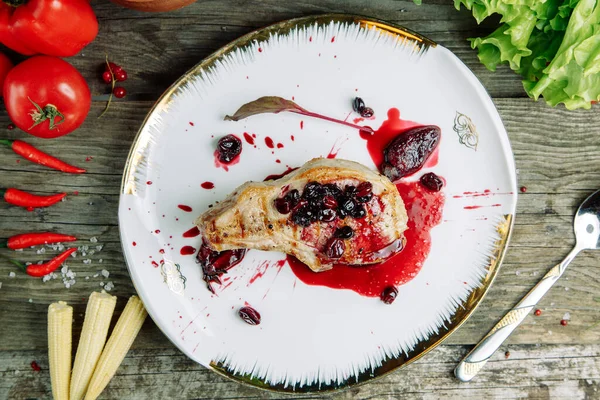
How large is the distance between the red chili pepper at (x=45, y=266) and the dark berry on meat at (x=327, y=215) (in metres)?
1.93

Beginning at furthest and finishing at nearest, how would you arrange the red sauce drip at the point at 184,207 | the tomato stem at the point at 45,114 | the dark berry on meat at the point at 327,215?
the red sauce drip at the point at 184,207
the tomato stem at the point at 45,114
the dark berry on meat at the point at 327,215

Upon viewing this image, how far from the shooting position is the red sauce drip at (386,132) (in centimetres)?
378

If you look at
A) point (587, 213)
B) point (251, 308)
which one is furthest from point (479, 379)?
point (251, 308)

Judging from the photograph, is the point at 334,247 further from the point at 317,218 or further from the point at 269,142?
the point at 269,142

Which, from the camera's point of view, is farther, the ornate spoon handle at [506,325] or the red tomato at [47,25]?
the ornate spoon handle at [506,325]

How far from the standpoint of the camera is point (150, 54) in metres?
3.81

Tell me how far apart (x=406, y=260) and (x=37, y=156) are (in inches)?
110

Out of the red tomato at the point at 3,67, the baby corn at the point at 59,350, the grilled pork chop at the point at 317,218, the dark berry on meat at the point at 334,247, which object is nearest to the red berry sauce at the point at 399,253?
the grilled pork chop at the point at 317,218

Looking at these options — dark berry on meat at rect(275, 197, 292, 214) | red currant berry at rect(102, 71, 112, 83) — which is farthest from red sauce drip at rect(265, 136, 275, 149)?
red currant berry at rect(102, 71, 112, 83)

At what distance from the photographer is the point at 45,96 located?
3.38 meters

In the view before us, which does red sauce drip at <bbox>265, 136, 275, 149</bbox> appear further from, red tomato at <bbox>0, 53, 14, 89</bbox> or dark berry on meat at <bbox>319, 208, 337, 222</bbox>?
red tomato at <bbox>0, 53, 14, 89</bbox>

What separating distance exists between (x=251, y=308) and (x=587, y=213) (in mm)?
2659

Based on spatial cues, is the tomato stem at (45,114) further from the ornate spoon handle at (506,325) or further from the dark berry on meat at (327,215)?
the ornate spoon handle at (506,325)

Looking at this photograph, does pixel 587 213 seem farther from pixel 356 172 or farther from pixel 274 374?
pixel 274 374
